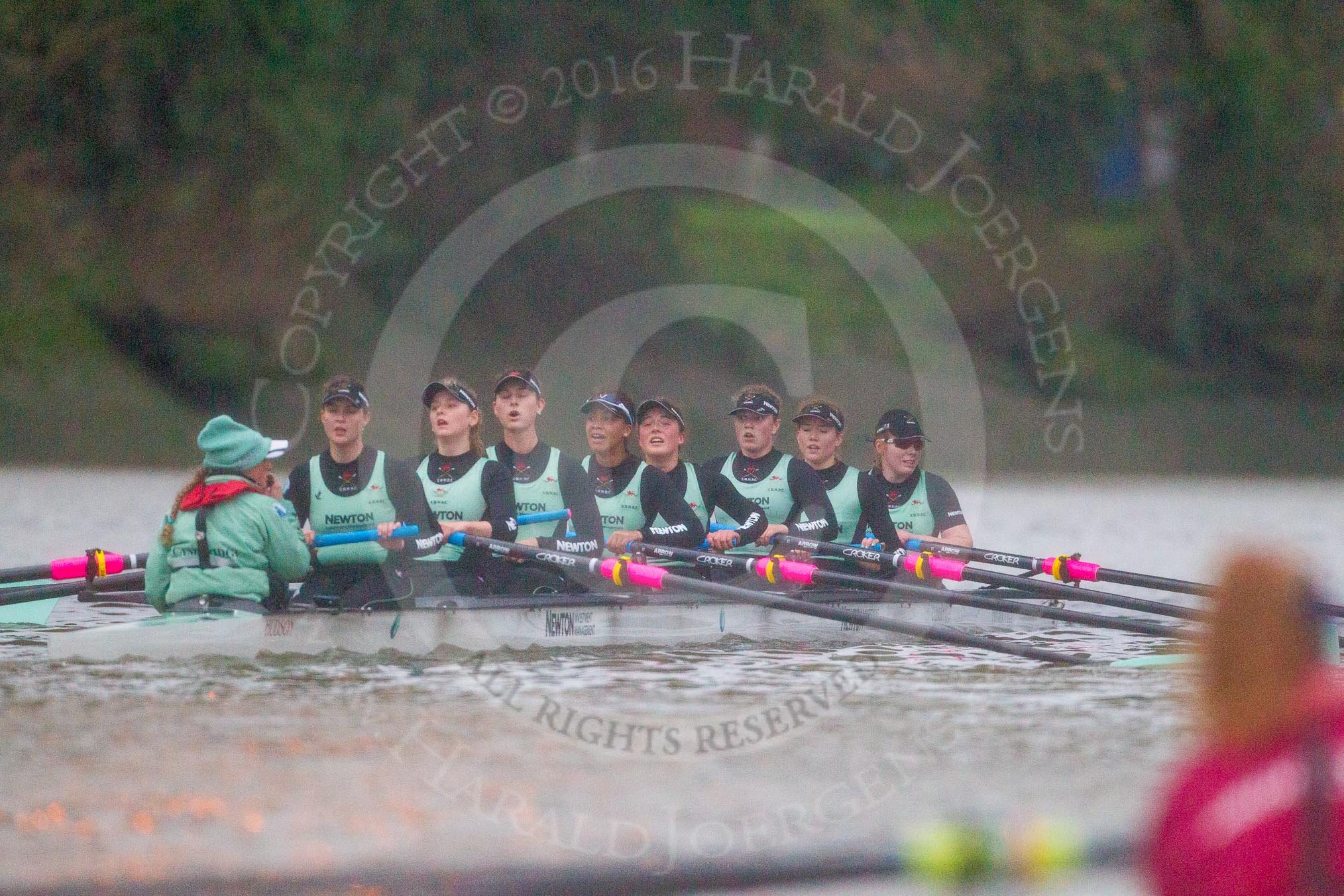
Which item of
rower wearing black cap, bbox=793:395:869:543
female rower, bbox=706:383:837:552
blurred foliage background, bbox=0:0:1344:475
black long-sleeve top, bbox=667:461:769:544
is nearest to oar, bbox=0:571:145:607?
black long-sleeve top, bbox=667:461:769:544

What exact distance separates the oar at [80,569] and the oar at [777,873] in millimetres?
5768

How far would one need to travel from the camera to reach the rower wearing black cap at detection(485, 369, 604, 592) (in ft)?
30.9

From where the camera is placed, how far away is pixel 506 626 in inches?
344

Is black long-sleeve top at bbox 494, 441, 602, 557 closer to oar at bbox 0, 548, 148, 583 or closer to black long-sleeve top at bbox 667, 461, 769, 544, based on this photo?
black long-sleeve top at bbox 667, 461, 769, 544

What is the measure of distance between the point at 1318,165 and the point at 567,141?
49.7ft

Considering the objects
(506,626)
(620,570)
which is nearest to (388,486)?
(506,626)

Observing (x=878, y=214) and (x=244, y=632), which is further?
(x=878, y=214)

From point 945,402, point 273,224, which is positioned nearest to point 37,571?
point 273,224

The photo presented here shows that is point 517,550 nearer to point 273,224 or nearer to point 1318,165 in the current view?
point 273,224

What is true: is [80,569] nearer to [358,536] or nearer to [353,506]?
[353,506]

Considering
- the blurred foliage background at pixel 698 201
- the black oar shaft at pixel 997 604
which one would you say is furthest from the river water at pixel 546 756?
the blurred foliage background at pixel 698 201

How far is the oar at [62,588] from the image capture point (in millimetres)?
8883

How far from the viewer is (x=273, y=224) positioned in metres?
24.0

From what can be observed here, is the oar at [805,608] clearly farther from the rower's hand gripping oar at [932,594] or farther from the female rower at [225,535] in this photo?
the female rower at [225,535]
